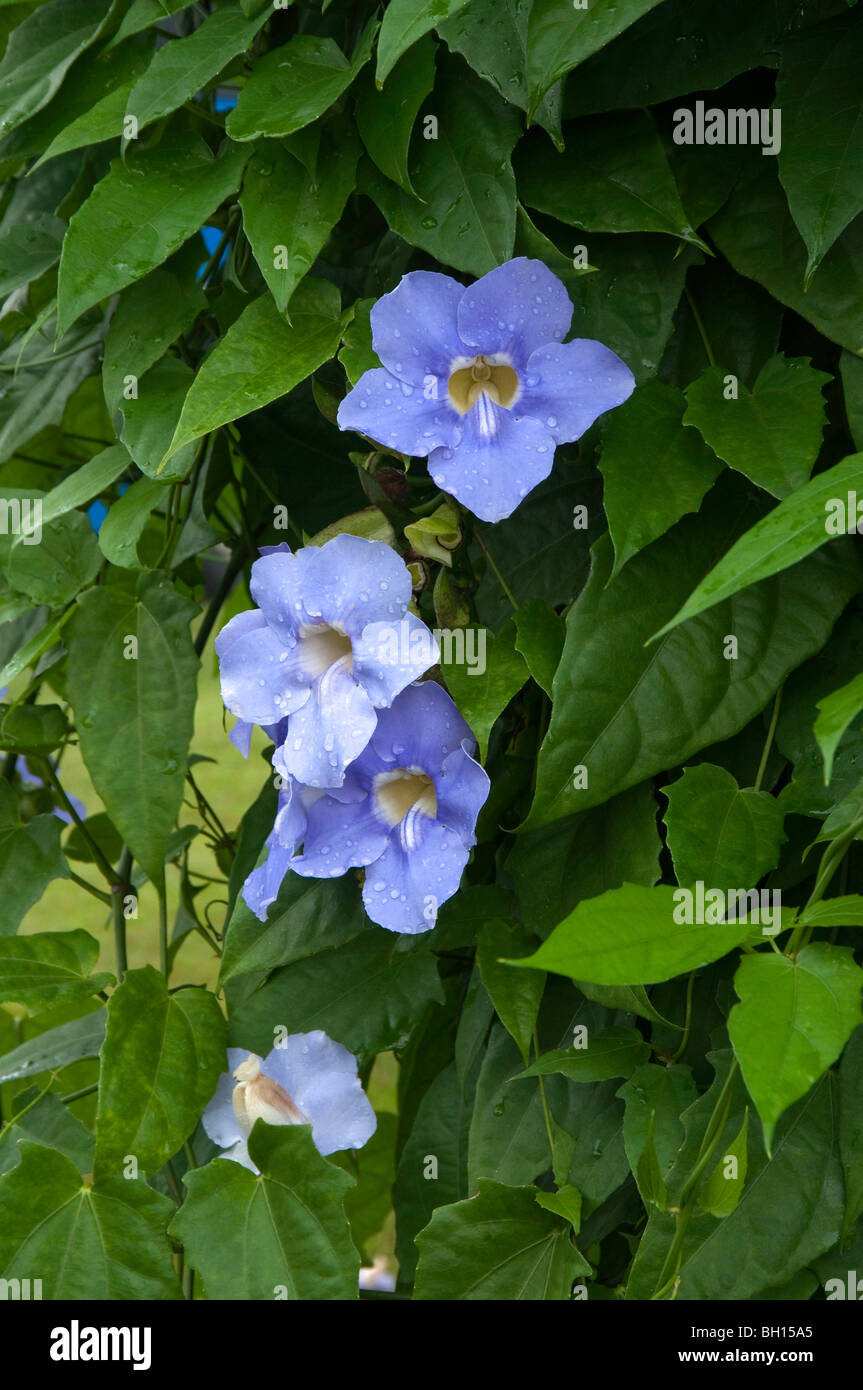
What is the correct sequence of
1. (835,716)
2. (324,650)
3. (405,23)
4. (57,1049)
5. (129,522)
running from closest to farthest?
(835,716) < (405,23) < (324,650) < (129,522) < (57,1049)

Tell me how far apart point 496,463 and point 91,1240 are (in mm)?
521

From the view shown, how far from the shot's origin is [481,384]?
25.3 inches

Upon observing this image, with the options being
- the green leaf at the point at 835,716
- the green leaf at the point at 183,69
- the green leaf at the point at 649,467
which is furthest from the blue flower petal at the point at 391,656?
the green leaf at the point at 183,69

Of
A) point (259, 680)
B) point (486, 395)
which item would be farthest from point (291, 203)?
point (259, 680)

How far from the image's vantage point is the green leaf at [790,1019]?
0.46 m

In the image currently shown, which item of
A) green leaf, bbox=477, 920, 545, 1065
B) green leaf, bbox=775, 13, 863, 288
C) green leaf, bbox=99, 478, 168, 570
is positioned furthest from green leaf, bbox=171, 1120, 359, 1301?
green leaf, bbox=775, 13, 863, 288

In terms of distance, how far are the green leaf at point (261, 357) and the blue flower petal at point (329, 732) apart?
0.15m

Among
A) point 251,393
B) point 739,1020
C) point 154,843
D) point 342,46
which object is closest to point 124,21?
point 342,46

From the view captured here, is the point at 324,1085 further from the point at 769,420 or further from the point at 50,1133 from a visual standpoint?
the point at 769,420

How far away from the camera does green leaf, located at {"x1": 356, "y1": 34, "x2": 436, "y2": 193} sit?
63 centimetres

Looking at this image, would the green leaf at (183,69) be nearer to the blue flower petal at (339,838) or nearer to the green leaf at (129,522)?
the green leaf at (129,522)

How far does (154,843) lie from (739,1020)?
1.33 ft

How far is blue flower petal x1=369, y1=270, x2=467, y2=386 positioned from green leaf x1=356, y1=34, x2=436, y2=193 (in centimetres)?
5

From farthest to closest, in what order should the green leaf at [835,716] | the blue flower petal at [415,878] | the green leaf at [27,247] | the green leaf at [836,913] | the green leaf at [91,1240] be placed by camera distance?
the green leaf at [27,247]
the green leaf at [91,1240]
the blue flower petal at [415,878]
the green leaf at [836,913]
the green leaf at [835,716]
